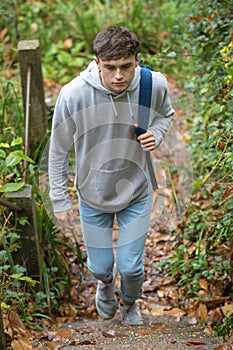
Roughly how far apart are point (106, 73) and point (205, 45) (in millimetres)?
1647

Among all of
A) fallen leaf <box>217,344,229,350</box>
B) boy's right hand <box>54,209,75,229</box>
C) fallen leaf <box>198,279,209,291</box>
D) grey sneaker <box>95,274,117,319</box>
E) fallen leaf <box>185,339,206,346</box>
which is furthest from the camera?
fallen leaf <box>198,279,209,291</box>

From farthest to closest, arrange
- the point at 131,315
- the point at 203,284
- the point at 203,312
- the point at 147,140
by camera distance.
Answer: the point at 203,284
the point at 131,315
the point at 203,312
the point at 147,140

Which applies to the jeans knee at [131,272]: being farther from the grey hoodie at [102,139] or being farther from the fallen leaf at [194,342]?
the fallen leaf at [194,342]

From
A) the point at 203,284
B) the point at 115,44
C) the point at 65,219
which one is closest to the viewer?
the point at 115,44

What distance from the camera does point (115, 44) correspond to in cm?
338

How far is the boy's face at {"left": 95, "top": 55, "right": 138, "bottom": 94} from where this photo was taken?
341cm

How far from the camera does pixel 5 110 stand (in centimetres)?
548

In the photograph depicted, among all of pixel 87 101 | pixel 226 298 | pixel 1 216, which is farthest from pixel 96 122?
pixel 226 298

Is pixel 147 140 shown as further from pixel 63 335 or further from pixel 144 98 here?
pixel 63 335

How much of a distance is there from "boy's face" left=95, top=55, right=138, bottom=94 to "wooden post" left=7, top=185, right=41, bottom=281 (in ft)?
3.48

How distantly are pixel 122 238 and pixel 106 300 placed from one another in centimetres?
66

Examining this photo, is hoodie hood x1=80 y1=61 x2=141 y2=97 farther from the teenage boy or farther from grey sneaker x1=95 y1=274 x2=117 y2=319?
grey sneaker x1=95 y1=274 x2=117 y2=319

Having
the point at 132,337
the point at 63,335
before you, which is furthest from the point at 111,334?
the point at 63,335

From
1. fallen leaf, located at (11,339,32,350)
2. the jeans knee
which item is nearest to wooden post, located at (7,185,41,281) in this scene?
the jeans knee
